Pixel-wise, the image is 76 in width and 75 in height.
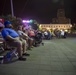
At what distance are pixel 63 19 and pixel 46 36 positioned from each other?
134280mm

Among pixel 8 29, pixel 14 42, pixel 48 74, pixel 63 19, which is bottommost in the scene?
pixel 48 74

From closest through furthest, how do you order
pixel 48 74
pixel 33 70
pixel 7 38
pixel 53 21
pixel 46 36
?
1. pixel 48 74
2. pixel 33 70
3. pixel 7 38
4. pixel 46 36
5. pixel 53 21

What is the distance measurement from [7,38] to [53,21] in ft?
501

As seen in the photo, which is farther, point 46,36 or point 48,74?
point 46,36

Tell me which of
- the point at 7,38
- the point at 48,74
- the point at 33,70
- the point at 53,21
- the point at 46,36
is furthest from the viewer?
the point at 53,21

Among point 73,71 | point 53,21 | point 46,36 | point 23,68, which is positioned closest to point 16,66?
point 23,68

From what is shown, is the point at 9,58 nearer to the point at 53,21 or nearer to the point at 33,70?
the point at 33,70

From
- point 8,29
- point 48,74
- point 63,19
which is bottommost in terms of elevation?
point 48,74

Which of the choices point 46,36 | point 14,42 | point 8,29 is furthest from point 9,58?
point 46,36

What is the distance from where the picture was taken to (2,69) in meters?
5.65

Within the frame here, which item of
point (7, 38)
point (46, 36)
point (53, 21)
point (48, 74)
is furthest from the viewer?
point (53, 21)

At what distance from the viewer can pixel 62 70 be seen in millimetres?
5602

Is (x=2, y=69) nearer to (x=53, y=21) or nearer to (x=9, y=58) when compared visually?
(x=9, y=58)

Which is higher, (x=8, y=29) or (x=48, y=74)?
(x=8, y=29)
